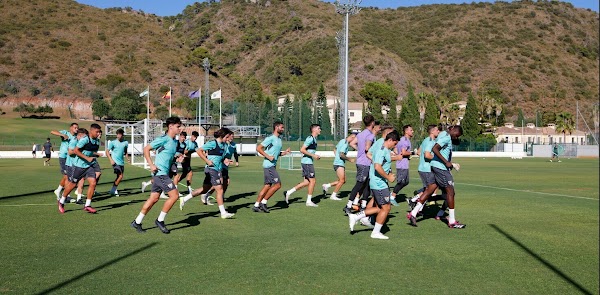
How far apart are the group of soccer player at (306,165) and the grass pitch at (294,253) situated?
488 millimetres

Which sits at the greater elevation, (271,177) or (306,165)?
(306,165)

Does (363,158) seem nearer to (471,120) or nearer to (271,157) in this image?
(271,157)

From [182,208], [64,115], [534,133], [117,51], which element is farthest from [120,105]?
[182,208]

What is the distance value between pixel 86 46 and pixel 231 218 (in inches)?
5073

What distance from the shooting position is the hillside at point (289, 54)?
388ft

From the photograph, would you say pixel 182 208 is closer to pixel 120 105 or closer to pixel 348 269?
pixel 348 269

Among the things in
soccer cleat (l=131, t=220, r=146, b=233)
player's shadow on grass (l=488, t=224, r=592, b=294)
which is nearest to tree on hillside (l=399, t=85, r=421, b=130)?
player's shadow on grass (l=488, t=224, r=592, b=294)

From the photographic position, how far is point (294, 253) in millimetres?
8555

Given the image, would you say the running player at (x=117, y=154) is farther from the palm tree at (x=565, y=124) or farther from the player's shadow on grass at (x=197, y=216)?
the palm tree at (x=565, y=124)

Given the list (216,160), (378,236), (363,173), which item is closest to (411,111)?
(363,173)

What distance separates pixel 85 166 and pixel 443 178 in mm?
8607

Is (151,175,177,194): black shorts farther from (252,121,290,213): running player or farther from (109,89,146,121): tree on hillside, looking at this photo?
(109,89,146,121): tree on hillside

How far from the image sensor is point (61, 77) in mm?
112688

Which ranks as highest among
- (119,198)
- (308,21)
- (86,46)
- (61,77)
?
(308,21)
